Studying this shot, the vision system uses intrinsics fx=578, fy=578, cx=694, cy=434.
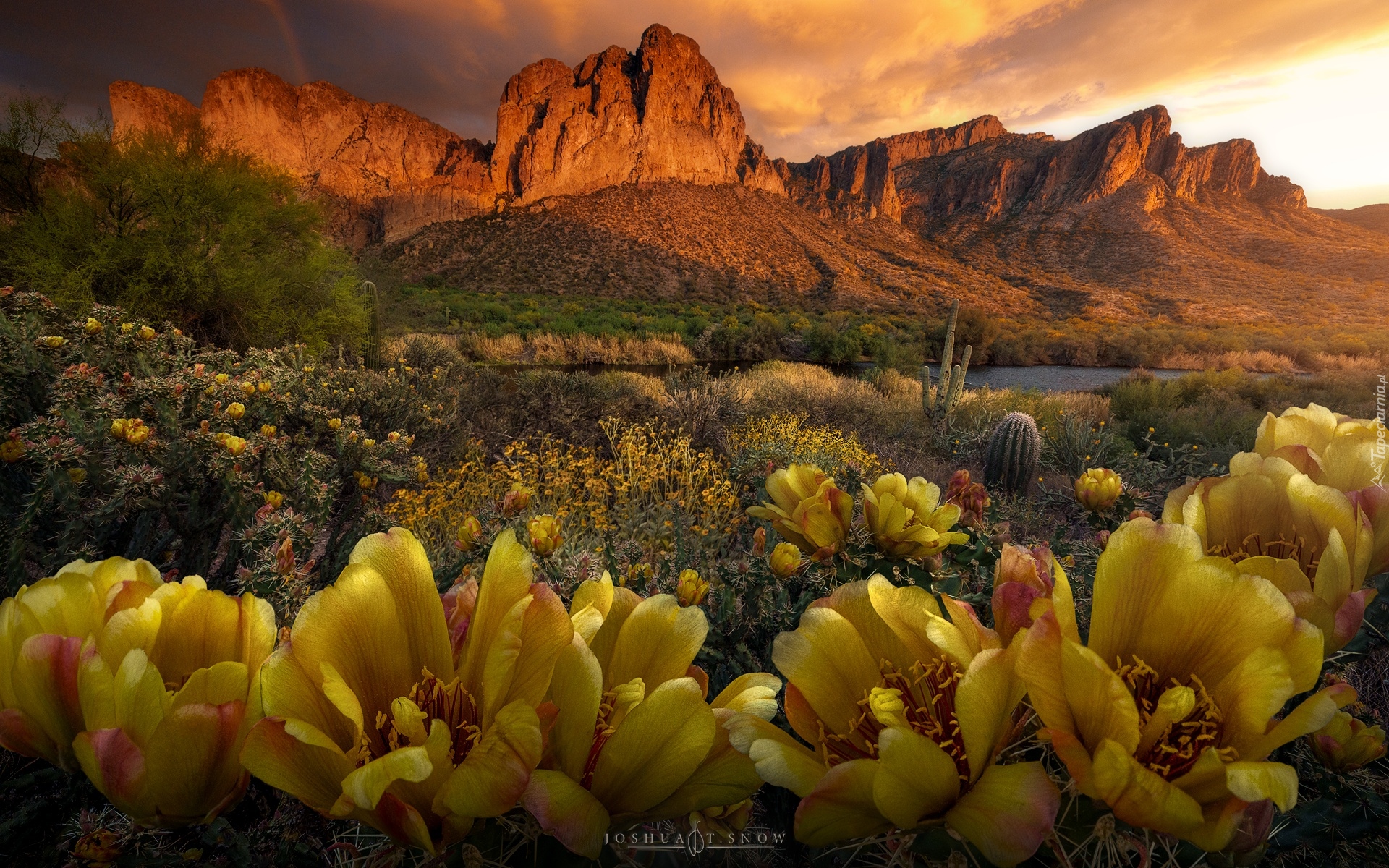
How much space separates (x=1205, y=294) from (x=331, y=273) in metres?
44.0

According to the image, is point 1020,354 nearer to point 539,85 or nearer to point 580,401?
point 580,401

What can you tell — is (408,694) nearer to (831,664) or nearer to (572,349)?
(831,664)

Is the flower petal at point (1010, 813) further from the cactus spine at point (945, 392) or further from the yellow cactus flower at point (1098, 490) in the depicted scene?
the cactus spine at point (945, 392)

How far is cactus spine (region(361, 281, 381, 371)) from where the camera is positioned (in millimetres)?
8367

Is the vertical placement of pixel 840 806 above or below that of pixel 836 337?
above

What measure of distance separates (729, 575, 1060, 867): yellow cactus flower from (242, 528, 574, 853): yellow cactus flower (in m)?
0.17

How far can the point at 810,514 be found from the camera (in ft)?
3.66

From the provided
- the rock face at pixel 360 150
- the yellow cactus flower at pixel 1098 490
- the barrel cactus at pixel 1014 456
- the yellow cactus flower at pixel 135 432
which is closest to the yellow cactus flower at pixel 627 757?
the yellow cactus flower at pixel 1098 490

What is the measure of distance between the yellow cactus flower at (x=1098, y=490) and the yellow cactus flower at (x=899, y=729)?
1340 millimetres

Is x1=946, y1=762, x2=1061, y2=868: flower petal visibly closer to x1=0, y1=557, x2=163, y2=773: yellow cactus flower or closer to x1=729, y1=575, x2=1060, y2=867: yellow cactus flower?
x1=729, y1=575, x2=1060, y2=867: yellow cactus flower

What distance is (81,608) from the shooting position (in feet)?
1.72

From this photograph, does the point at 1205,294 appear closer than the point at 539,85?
Yes

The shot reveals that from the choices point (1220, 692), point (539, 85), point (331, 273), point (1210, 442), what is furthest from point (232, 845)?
point (539, 85)

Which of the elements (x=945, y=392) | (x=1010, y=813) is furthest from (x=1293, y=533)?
(x=945, y=392)
